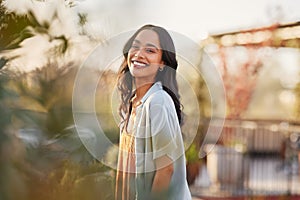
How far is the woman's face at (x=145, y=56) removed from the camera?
1606 millimetres

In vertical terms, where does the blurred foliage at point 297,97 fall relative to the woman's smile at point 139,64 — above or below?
below

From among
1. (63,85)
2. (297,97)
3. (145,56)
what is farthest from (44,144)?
(297,97)

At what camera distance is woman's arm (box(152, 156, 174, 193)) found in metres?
1.66

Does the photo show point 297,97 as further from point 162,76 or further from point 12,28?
point 12,28

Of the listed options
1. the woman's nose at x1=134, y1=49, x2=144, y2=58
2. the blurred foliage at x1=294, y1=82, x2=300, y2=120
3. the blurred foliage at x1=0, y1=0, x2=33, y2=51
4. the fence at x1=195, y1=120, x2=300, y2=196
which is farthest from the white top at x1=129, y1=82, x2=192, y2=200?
the fence at x1=195, y1=120, x2=300, y2=196

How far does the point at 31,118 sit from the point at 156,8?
1.97 ft

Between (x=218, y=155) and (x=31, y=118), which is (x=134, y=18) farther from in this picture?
(x=218, y=155)

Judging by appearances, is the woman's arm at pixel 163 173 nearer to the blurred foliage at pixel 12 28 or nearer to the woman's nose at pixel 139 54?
the woman's nose at pixel 139 54

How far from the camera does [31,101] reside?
1830 millimetres

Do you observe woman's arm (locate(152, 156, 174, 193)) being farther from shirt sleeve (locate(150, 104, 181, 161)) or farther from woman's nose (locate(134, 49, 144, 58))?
woman's nose (locate(134, 49, 144, 58))

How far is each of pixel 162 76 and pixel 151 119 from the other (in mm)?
137

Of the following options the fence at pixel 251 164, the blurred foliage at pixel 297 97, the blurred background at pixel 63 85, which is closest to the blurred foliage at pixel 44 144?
the blurred background at pixel 63 85

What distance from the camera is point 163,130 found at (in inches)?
64.2

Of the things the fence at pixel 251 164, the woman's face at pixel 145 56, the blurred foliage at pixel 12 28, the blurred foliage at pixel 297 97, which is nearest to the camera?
the woman's face at pixel 145 56
